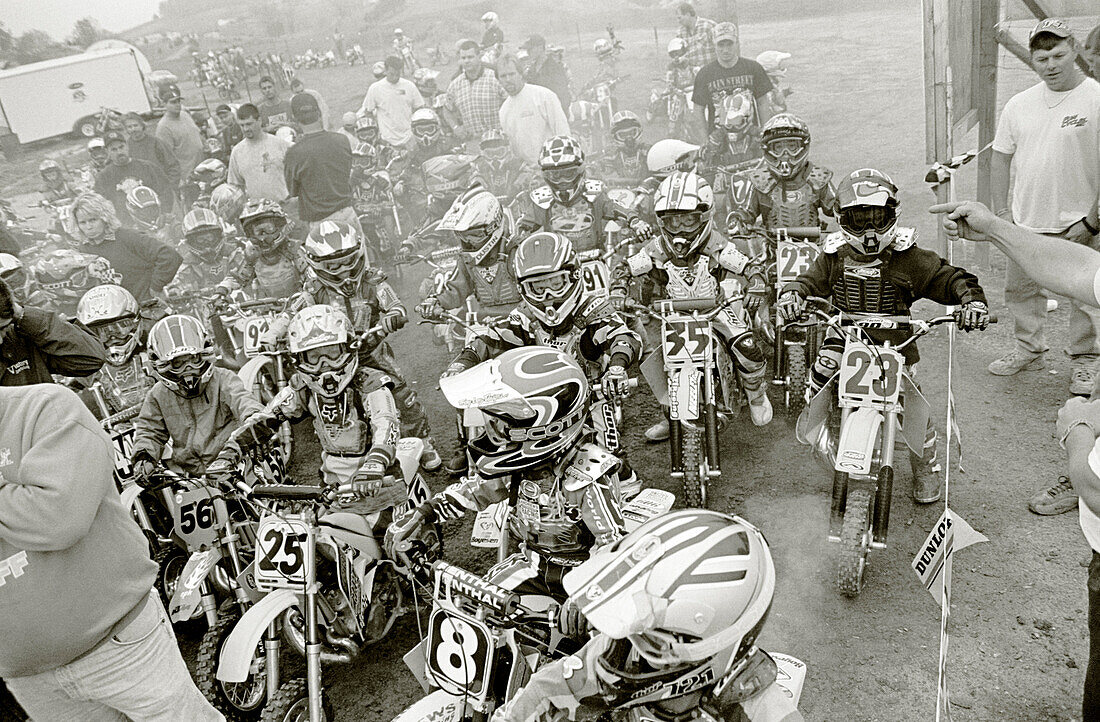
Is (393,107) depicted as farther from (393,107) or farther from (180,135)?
(180,135)

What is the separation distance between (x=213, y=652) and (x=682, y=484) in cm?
360

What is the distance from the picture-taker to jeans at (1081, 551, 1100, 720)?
318cm

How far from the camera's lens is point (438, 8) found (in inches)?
786

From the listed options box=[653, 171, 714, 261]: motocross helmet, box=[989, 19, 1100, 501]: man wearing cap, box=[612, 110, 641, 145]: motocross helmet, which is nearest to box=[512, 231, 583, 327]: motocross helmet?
box=[653, 171, 714, 261]: motocross helmet

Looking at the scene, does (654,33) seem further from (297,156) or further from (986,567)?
(986,567)

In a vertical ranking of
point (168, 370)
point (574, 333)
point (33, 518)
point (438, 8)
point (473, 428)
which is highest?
point (438, 8)

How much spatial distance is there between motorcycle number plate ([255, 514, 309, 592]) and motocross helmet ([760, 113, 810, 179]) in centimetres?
554

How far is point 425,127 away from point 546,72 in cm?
335

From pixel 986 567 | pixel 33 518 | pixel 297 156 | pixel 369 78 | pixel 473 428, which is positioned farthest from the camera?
pixel 369 78

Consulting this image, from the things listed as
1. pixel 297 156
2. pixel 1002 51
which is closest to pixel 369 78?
pixel 297 156

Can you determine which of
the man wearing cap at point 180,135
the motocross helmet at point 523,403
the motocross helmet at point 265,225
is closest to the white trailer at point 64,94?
the man wearing cap at point 180,135

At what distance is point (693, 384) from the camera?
20.5ft

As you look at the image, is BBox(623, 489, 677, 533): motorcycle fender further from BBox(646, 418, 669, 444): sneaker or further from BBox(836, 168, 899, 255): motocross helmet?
BBox(646, 418, 669, 444): sneaker

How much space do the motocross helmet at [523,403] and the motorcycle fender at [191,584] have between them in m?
2.02
